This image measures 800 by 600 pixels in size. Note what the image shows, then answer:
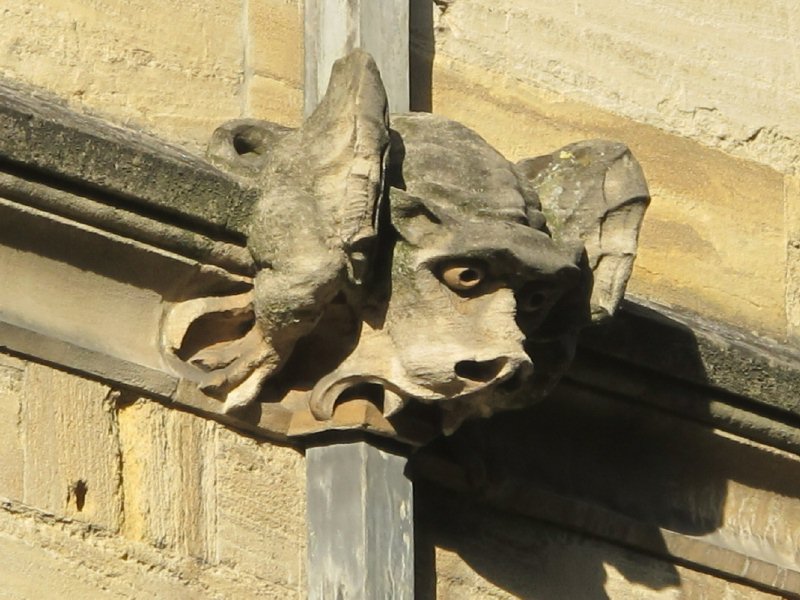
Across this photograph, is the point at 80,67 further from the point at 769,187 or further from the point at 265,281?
the point at 769,187

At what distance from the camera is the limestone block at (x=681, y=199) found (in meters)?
5.41

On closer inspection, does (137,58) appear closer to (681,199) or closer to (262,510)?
(262,510)

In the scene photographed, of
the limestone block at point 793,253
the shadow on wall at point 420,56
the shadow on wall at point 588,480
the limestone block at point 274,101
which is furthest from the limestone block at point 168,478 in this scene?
the limestone block at point 793,253

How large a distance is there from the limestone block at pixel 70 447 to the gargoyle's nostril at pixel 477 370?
1.60 ft

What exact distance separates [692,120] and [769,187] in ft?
0.60

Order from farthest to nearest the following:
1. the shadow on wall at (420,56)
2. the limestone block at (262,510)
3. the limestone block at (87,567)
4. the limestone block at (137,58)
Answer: the shadow on wall at (420,56)
the limestone block at (137,58)
the limestone block at (262,510)
the limestone block at (87,567)

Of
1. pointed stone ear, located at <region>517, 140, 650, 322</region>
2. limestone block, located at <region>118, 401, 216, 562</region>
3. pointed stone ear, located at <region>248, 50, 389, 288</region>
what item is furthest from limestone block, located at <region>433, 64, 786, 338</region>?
limestone block, located at <region>118, 401, 216, 562</region>

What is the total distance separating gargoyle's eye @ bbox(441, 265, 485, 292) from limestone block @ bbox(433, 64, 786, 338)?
0.69 m

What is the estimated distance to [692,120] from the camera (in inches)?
224

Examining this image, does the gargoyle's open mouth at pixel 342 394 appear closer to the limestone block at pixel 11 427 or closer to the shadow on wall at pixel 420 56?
the limestone block at pixel 11 427

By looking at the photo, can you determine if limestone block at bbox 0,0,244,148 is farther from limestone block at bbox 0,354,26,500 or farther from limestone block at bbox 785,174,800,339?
limestone block at bbox 785,174,800,339

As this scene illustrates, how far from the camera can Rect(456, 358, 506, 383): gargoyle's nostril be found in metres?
4.66

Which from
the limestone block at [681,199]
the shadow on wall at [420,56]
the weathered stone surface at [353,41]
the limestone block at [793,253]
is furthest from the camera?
the limestone block at [793,253]

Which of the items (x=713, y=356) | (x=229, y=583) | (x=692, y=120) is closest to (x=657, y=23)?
(x=692, y=120)
